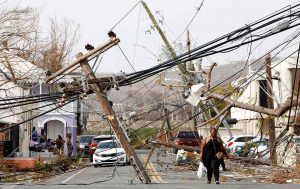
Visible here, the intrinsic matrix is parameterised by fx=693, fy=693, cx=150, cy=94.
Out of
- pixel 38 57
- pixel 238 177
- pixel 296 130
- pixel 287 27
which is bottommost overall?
pixel 238 177

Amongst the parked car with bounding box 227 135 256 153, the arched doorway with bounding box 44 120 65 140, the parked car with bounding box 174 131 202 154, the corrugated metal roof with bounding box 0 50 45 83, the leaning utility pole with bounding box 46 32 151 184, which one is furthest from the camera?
the arched doorway with bounding box 44 120 65 140

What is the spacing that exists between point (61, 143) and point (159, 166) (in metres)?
17.7

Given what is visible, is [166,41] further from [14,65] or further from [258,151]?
[14,65]

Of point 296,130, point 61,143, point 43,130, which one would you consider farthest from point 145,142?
point 43,130

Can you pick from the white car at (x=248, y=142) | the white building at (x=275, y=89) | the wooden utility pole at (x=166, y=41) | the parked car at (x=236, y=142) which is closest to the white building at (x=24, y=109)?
the wooden utility pole at (x=166, y=41)

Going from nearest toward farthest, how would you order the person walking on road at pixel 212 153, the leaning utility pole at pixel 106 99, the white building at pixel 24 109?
the leaning utility pole at pixel 106 99
the person walking on road at pixel 212 153
the white building at pixel 24 109

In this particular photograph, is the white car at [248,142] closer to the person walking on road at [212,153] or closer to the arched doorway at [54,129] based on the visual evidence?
the person walking on road at [212,153]

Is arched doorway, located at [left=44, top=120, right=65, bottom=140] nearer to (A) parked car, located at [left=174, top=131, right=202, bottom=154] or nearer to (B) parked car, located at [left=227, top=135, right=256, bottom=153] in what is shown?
(A) parked car, located at [left=174, top=131, right=202, bottom=154]

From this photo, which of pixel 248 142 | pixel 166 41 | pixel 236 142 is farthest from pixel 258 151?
pixel 166 41

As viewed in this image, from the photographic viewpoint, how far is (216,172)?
1875 cm

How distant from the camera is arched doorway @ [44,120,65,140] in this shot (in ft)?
188

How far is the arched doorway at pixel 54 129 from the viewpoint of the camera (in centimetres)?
5720

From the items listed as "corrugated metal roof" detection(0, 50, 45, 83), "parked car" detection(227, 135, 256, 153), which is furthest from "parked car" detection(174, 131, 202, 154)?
"corrugated metal roof" detection(0, 50, 45, 83)

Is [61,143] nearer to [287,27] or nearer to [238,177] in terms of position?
[238,177]
